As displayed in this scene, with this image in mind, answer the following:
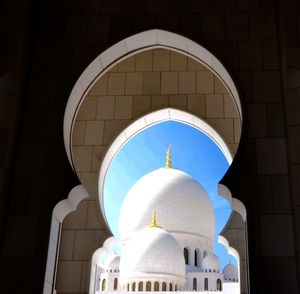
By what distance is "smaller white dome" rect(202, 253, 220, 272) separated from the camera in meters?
31.3

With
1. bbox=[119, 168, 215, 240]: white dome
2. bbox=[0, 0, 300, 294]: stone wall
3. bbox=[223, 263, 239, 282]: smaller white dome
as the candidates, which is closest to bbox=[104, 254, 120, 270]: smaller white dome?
bbox=[119, 168, 215, 240]: white dome

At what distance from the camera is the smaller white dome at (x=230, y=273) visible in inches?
1383

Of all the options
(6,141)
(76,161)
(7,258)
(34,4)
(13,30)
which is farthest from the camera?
(76,161)

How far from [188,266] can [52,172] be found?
29.1 metres

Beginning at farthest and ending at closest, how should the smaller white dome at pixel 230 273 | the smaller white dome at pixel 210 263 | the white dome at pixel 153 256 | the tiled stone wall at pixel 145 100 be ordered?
the smaller white dome at pixel 230 273 → the smaller white dome at pixel 210 263 → the white dome at pixel 153 256 → the tiled stone wall at pixel 145 100

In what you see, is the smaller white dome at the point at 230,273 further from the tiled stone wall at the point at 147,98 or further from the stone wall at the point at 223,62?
the stone wall at the point at 223,62

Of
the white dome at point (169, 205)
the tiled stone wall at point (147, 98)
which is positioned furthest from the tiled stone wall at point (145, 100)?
the white dome at point (169, 205)

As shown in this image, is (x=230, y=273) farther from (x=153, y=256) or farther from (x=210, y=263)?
(x=153, y=256)

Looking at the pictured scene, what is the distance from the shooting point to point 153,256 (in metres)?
27.1

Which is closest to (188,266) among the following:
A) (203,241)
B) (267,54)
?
(203,241)

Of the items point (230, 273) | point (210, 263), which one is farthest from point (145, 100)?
point (230, 273)

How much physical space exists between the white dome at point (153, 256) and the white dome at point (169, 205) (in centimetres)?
298

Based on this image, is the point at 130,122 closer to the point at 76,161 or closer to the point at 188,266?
the point at 76,161

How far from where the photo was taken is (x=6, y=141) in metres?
4.09
